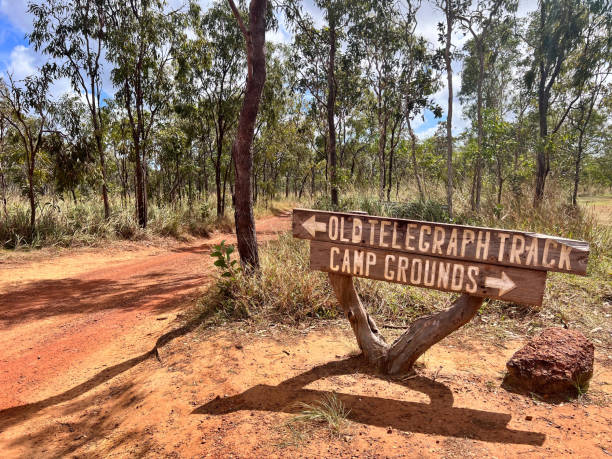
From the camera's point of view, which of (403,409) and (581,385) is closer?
(403,409)

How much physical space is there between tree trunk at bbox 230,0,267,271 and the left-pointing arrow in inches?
83.8

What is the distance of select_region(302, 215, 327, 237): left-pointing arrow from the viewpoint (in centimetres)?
298

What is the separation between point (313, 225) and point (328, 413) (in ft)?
4.50

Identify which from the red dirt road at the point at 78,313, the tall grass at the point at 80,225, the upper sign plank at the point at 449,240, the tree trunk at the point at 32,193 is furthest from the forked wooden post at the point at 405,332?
the tree trunk at the point at 32,193

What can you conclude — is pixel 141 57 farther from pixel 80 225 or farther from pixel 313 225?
pixel 313 225

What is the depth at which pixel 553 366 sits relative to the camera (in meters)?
2.74

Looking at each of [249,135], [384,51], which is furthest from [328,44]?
[249,135]

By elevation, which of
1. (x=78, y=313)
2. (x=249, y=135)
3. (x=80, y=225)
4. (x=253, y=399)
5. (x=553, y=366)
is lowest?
(x=78, y=313)

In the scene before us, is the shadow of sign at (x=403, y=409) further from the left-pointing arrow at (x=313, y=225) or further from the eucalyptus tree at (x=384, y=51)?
the eucalyptus tree at (x=384, y=51)

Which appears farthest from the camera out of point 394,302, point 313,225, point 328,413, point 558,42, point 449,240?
point 558,42

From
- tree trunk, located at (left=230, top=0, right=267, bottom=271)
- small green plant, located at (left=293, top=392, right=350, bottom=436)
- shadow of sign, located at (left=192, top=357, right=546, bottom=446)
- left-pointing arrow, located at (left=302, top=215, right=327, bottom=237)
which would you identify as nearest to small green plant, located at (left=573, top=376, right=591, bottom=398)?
shadow of sign, located at (left=192, top=357, right=546, bottom=446)

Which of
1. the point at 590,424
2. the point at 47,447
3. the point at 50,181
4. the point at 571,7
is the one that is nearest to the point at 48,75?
the point at 50,181

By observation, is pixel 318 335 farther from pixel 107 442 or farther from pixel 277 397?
pixel 107 442

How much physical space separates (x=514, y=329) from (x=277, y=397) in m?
2.75
